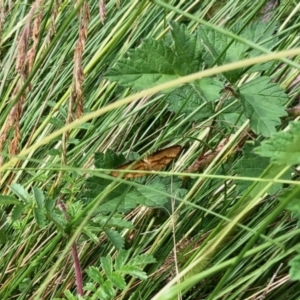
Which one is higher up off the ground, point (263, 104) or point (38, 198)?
point (263, 104)

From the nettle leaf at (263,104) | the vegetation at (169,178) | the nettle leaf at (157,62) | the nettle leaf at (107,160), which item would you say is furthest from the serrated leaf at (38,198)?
the nettle leaf at (263,104)

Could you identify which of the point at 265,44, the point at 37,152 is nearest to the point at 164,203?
the point at 265,44

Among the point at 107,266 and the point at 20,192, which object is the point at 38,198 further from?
the point at 107,266

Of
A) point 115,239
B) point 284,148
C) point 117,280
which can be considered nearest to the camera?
point 284,148

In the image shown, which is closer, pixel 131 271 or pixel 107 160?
pixel 131 271

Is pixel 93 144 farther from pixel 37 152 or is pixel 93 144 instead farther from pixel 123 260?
pixel 123 260

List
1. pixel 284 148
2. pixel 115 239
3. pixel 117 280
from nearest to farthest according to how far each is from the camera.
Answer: pixel 284 148 < pixel 117 280 < pixel 115 239

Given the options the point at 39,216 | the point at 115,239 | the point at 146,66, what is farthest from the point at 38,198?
the point at 146,66

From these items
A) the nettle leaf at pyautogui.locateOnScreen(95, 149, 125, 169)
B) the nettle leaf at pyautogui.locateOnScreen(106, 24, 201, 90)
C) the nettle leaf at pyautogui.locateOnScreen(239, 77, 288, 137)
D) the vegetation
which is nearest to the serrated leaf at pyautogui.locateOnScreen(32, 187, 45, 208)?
the vegetation
